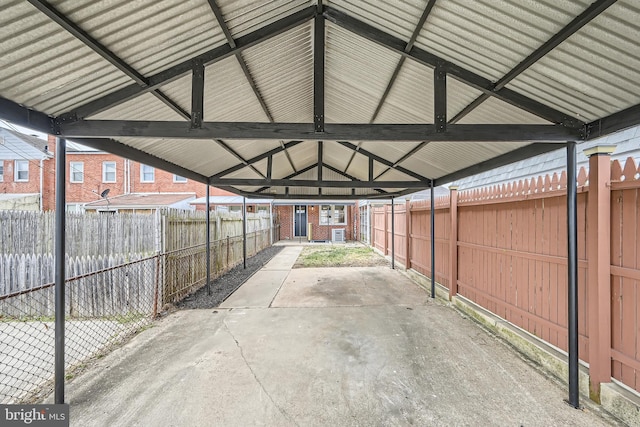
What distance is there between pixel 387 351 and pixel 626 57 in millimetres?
3540

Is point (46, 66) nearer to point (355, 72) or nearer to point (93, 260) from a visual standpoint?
point (355, 72)

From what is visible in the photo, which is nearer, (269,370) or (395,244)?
(269,370)

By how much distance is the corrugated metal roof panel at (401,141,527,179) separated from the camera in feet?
12.6

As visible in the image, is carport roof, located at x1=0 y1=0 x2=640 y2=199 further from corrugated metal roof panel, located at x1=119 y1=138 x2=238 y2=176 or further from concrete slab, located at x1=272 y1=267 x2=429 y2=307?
concrete slab, located at x1=272 y1=267 x2=429 y2=307

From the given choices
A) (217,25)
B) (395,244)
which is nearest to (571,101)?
(217,25)

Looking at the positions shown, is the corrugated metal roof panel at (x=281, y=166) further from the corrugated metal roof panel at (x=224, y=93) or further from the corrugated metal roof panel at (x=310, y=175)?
the corrugated metal roof panel at (x=224, y=93)

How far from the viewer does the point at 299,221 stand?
19.2m

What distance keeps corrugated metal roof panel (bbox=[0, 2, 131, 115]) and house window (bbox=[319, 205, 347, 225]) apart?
1643cm

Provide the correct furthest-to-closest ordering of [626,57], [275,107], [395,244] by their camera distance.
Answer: [395,244] → [275,107] → [626,57]

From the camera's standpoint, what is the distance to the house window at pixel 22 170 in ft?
48.9

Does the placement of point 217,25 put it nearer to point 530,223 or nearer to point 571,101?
point 571,101

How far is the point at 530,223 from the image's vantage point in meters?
3.60

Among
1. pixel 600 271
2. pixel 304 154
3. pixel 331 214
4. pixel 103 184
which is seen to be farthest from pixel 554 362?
pixel 103 184

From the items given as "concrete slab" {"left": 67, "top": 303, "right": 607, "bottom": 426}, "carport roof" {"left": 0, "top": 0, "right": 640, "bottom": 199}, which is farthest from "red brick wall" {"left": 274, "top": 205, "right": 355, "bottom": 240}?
"carport roof" {"left": 0, "top": 0, "right": 640, "bottom": 199}
